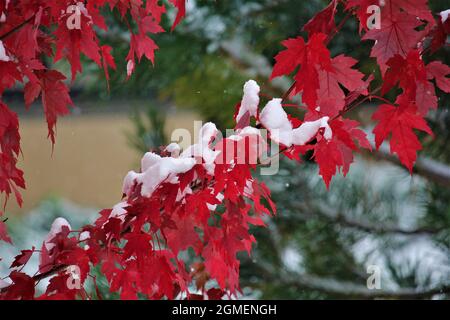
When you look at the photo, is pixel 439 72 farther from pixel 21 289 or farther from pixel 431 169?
pixel 431 169

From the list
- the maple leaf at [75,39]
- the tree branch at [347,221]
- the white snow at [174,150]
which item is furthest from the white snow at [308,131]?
the tree branch at [347,221]

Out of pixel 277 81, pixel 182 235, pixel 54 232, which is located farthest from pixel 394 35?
pixel 277 81

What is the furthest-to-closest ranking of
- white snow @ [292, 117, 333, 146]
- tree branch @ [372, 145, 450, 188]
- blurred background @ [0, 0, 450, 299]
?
blurred background @ [0, 0, 450, 299]
tree branch @ [372, 145, 450, 188]
white snow @ [292, 117, 333, 146]

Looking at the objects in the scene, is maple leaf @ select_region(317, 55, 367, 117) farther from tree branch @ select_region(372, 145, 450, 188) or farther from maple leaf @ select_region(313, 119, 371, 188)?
tree branch @ select_region(372, 145, 450, 188)

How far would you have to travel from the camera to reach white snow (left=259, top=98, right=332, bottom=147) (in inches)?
28.4

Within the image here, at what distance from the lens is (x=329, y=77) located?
787 millimetres

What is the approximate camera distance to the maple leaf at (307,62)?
73 centimetres

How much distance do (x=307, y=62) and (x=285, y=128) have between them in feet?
0.28

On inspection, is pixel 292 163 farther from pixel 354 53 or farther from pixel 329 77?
pixel 329 77

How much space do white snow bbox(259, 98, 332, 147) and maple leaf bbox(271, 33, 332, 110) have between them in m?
0.02

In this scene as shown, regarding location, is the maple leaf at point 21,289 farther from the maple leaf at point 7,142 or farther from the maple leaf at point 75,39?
the maple leaf at point 75,39

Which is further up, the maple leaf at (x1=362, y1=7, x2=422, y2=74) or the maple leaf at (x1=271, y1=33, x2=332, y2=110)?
the maple leaf at (x1=362, y1=7, x2=422, y2=74)

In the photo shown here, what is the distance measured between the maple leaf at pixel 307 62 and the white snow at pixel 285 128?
0.02 meters

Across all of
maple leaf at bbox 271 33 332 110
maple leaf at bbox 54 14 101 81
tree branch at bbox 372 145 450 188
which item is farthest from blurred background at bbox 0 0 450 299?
maple leaf at bbox 271 33 332 110
